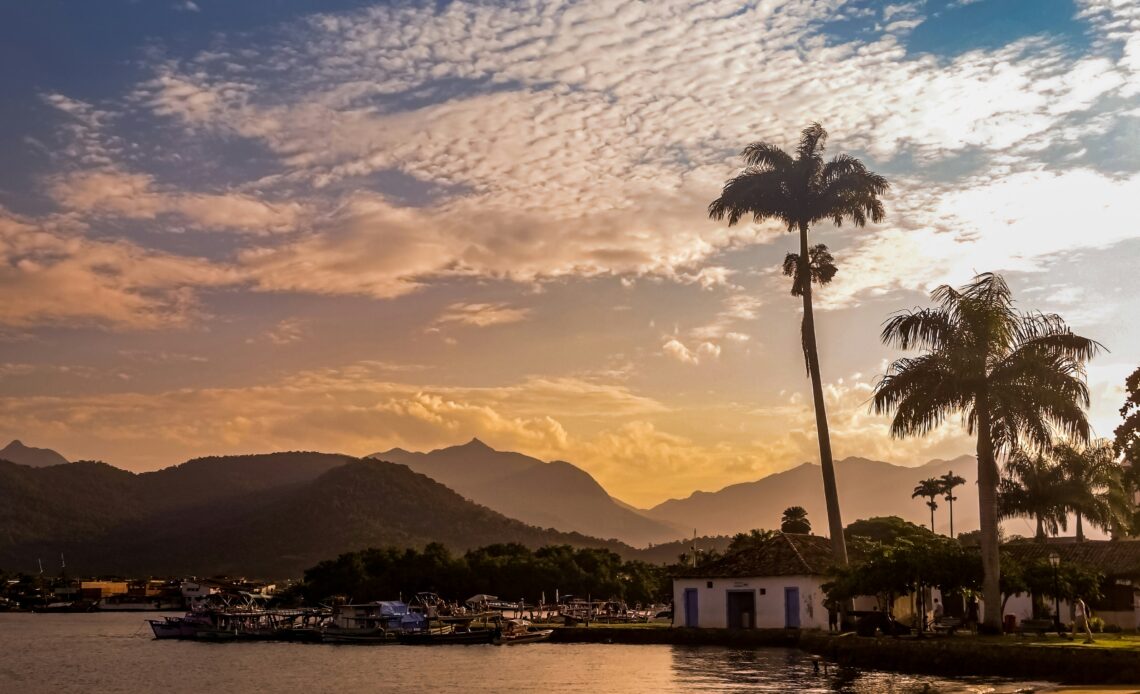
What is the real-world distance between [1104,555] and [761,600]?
1870cm

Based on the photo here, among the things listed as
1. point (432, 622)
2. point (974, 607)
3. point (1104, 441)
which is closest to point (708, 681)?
point (974, 607)

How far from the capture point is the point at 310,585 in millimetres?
144625

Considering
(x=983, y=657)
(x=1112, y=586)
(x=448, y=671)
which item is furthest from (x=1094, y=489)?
(x=448, y=671)

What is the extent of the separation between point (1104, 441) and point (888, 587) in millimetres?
34055

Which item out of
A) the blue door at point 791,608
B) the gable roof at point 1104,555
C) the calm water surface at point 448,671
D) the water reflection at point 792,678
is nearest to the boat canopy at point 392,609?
the calm water surface at point 448,671

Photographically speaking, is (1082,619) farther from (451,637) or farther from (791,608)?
(451,637)

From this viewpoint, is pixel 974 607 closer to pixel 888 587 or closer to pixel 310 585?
pixel 888 587

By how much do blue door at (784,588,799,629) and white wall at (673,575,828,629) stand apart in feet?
0.75

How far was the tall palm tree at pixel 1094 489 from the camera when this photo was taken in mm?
75188

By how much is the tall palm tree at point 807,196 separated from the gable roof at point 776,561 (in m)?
→ 4.93

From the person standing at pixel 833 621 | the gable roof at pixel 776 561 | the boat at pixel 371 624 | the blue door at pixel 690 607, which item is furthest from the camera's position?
the boat at pixel 371 624

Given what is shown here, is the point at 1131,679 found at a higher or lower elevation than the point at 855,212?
lower

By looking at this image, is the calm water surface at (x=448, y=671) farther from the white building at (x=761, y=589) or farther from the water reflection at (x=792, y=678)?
the white building at (x=761, y=589)

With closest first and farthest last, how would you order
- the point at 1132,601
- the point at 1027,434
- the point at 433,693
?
the point at 1027,434 < the point at 433,693 < the point at 1132,601
